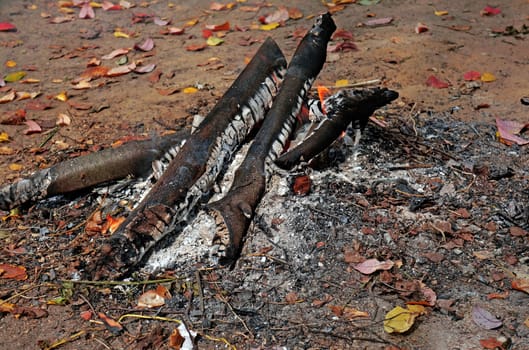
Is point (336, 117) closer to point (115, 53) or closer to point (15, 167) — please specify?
point (15, 167)

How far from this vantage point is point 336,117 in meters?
3.92

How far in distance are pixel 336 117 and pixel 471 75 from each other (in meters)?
1.99

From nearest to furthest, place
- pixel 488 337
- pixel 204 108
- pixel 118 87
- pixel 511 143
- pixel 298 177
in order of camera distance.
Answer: pixel 488 337
pixel 298 177
pixel 511 143
pixel 204 108
pixel 118 87

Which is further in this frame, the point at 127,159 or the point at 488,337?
the point at 127,159

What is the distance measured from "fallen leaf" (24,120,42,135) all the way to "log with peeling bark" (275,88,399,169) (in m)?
2.22

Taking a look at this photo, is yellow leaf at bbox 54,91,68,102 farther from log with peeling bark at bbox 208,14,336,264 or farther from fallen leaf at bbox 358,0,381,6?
fallen leaf at bbox 358,0,381,6

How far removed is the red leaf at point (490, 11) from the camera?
651 centimetres

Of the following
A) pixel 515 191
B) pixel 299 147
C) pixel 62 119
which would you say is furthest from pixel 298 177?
pixel 62 119

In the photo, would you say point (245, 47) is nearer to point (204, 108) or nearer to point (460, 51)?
point (204, 108)

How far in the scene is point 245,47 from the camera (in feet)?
20.7

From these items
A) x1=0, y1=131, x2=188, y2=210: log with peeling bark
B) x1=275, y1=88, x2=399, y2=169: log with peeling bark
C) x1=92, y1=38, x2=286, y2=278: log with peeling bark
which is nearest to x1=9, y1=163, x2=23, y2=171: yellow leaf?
x1=0, y1=131, x2=188, y2=210: log with peeling bark

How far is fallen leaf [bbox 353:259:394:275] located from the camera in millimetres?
3318

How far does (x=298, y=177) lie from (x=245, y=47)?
287 centimetres

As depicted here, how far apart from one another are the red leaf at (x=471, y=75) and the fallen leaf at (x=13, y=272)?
3692mm
